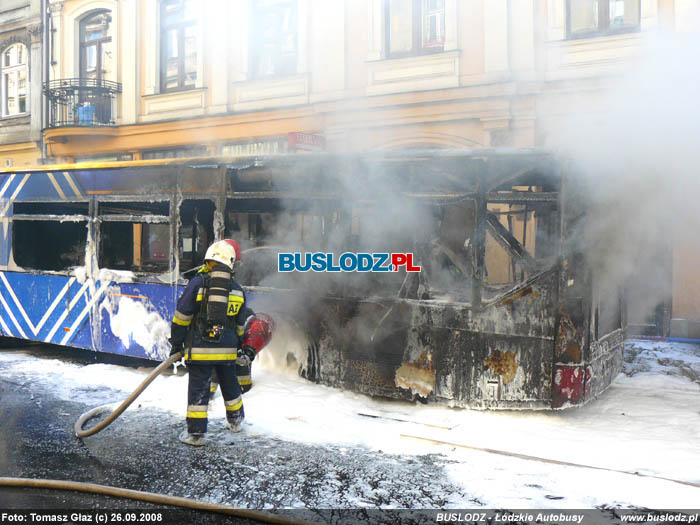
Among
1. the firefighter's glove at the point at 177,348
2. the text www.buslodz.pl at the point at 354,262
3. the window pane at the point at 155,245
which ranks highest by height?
the window pane at the point at 155,245

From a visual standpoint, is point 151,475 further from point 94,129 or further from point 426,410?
point 94,129

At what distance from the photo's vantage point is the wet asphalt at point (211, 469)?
3781 mm

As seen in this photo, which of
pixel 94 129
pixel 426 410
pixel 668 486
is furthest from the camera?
pixel 94 129

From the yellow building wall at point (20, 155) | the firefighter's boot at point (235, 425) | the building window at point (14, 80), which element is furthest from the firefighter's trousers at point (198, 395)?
the building window at point (14, 80)

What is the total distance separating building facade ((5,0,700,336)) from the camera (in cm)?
1045

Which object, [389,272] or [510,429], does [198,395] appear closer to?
[389,272]

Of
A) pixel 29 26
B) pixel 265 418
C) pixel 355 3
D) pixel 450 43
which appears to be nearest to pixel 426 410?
pixel 265 418

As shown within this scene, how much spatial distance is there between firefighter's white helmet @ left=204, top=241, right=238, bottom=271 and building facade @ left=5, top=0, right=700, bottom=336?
17.2ft

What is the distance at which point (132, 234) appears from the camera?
8172 millimetres

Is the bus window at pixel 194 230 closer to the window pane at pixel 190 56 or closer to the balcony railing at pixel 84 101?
the window pane at pixel 190 56

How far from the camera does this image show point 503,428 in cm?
521

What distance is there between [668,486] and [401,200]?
127 inches

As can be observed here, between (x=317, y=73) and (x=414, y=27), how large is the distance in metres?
2.21

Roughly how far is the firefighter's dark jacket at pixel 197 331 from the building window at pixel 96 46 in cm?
1269
